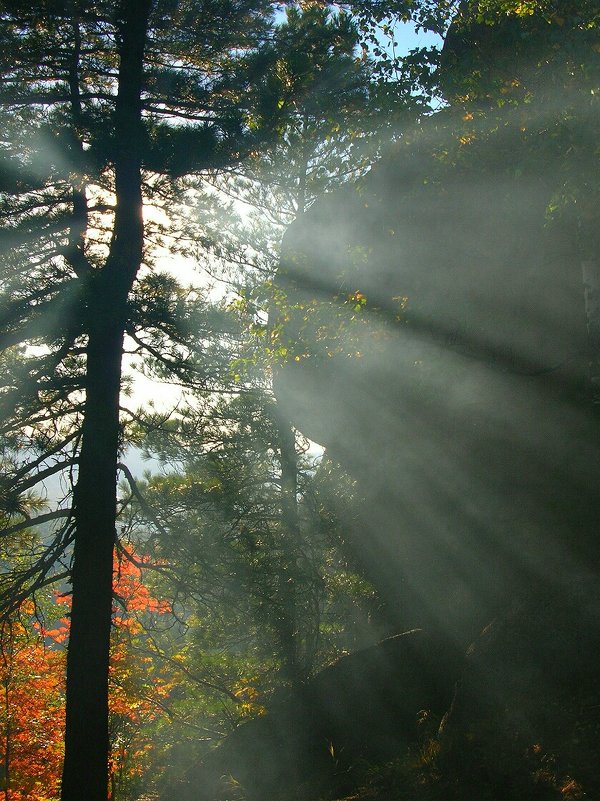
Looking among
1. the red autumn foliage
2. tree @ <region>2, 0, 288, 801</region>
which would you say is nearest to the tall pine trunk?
tree @ <region>2, 0, 288, 801</region>

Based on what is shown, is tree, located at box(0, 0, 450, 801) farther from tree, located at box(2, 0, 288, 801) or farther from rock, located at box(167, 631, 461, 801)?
rock, located at box(167, 631, 461, 801)

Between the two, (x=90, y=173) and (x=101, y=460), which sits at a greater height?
(x=90, y=173)

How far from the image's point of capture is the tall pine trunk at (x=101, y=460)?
735 centimetres

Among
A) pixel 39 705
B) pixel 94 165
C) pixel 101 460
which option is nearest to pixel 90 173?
pixel 94 165

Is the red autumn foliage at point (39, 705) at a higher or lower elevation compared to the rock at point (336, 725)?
higher

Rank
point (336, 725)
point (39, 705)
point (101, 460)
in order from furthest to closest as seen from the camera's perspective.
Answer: point (39, 705) < point (336, 725) < point (101, 460)

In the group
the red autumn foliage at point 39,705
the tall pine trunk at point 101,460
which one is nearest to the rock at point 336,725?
the red autumn foliage at point 39,705

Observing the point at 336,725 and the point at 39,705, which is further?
the point at 39,705

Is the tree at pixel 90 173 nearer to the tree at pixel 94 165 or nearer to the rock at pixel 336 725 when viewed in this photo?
the tree at pixel 94 165

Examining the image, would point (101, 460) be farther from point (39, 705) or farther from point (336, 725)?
point (39, 705)

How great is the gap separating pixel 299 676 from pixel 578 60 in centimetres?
1202

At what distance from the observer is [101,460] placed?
818 cm

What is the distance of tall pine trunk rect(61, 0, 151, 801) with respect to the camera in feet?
24.1

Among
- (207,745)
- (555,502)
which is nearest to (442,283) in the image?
(555,502)
